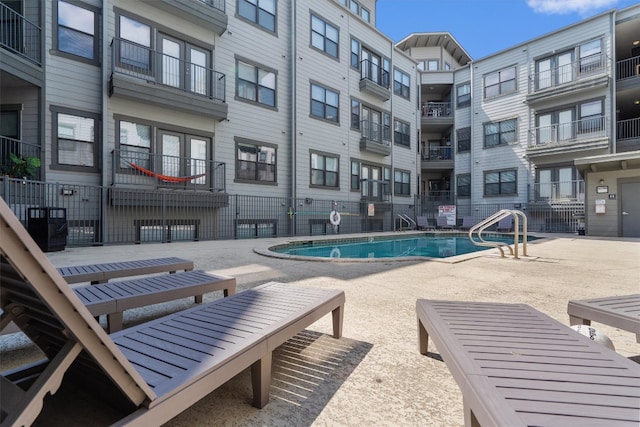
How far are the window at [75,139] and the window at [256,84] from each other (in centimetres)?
545

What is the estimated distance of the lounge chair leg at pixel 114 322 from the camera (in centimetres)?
248

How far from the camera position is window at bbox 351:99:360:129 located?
694 inches

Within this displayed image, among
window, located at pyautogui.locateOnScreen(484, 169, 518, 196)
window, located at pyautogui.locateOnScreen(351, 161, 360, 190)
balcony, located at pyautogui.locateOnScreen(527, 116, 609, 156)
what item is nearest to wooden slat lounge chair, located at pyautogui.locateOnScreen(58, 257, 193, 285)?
window, located at pyautogui.locateOnScreen(351, 161, 360, 190)

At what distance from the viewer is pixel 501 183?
20156 millimetres

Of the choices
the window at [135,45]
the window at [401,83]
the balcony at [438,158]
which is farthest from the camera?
the balcony at [438,158]

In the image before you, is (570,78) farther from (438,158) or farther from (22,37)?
(22,37)

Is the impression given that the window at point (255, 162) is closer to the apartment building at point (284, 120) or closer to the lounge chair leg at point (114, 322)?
the apartment building at point (284, 120)

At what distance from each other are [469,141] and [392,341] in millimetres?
22734

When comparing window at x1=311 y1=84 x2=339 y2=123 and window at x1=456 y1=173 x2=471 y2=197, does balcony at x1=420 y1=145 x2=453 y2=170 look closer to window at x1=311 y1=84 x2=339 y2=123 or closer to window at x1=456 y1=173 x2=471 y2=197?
window at x1=456 y1=173 x2=471 y2=197

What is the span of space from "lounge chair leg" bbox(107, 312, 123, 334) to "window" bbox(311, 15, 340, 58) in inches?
627

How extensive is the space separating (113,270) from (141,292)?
1.24 meters

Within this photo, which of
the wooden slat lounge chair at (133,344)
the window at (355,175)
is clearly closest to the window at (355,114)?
the window at (355,175)

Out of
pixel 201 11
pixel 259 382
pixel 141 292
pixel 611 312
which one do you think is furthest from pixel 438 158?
pixel 259 382

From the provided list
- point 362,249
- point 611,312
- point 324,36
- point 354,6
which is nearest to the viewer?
point 611,312
